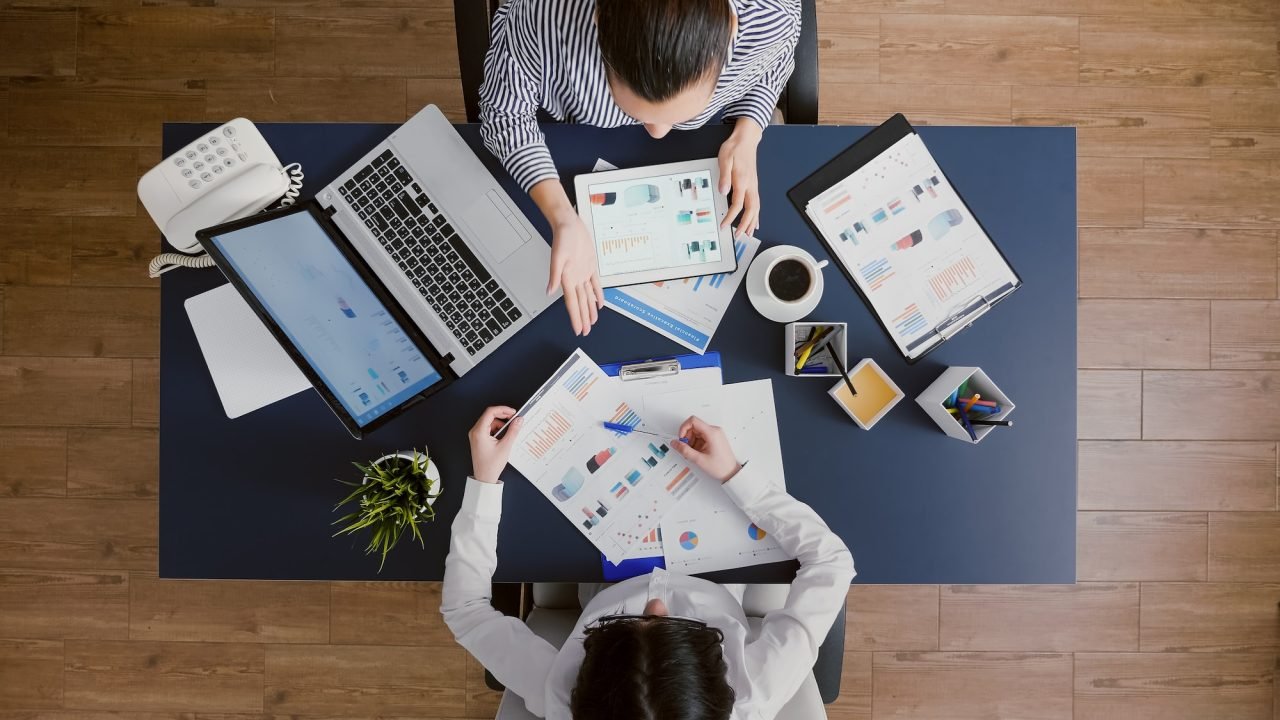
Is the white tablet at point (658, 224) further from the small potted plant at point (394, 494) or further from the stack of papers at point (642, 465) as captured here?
the small potted plant at point (394, 494)

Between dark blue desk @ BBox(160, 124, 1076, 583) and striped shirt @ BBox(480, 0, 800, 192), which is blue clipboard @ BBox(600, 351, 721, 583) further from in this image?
striped shirt @ BBox(480, 0, 800, 192)

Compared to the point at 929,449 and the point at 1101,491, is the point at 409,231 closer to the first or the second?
the point at 929,449

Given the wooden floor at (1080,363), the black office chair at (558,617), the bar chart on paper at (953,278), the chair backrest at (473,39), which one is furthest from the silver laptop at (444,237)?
the wooden floor at (1080,363)

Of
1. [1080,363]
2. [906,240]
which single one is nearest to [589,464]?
[906,240]

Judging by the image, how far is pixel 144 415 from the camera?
196 cm

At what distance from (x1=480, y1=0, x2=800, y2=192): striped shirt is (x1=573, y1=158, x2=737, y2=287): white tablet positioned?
86 millimetres

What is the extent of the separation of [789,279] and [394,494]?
2.36 ft

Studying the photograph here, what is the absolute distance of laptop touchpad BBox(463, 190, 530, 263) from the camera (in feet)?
4.01

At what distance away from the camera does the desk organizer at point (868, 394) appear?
1.21 m

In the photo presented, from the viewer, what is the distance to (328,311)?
3.66ft

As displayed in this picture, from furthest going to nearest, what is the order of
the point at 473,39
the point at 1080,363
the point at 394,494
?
the point at 1080,363 → the point at 473,39 → the point at 394,494

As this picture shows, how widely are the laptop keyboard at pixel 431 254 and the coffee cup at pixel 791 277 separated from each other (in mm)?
422

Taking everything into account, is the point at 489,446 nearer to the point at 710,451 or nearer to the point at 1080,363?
the point at 710,451

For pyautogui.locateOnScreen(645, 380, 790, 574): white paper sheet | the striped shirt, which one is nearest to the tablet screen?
the striped shirt
